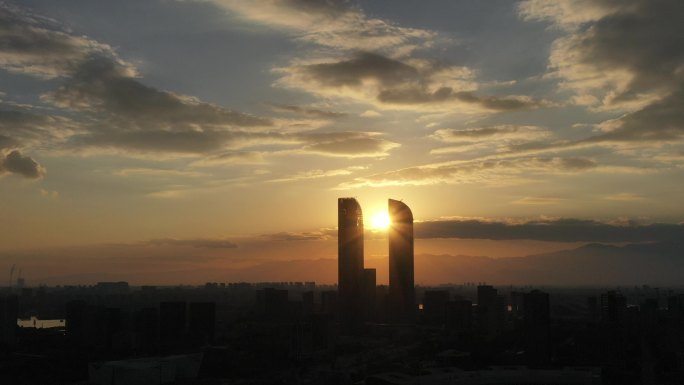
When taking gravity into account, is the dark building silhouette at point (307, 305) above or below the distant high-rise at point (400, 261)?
below

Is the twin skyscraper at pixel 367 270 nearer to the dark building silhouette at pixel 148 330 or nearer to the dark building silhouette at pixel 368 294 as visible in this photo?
the dark building silhouette at pixel 368 294

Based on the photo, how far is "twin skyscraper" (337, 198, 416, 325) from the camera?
105 m

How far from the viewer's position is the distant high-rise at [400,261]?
10856 centimetres

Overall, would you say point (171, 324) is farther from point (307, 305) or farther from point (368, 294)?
point (307, 305)

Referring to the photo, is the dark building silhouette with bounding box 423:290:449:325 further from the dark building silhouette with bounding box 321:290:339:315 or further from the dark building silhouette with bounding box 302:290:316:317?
the dark building silhouette with bounding box 302:290:316:317

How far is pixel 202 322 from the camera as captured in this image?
71875 mm

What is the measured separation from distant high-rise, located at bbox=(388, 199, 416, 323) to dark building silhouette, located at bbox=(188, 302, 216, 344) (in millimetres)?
39736

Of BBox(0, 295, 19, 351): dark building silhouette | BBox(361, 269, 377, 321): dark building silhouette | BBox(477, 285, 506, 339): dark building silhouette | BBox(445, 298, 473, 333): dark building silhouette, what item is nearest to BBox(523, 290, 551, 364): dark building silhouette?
BBox(477, 285, 506, 339): dark building silhouette

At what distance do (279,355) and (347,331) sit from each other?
29.4 metres

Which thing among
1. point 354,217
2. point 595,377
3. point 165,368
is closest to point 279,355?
point 165,368

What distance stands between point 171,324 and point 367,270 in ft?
186

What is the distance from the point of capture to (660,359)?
162 feet

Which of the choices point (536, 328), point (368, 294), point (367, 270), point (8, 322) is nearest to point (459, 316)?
point (536, 328)

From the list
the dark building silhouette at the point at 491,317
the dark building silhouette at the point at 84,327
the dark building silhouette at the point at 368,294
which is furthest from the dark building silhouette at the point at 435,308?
the dark building silhouette at the point at 84,327
